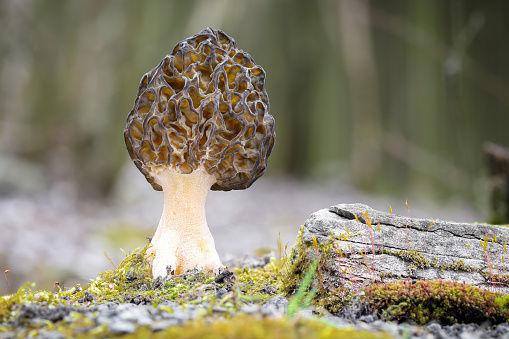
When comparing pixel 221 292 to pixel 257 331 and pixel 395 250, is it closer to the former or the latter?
pixel 257 331

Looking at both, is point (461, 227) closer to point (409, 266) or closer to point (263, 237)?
point (409, 266)

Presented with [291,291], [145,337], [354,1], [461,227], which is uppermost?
[354,1]

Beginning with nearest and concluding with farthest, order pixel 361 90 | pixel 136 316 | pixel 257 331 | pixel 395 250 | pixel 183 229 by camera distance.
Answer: pixel 257 331
pixel 136 316
pixel 395 250
pixel 183 229
pixel 361 90

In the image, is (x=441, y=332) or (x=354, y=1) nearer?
(x=441, y=332)

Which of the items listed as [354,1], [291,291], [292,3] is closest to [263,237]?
[291,291]

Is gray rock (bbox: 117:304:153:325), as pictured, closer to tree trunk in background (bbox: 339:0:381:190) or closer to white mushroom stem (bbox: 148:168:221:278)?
white mushroom stem (bbox: 148:168:221:278)

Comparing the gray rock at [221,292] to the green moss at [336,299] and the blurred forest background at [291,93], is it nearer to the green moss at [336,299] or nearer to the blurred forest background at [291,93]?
the green moss at [336,299]

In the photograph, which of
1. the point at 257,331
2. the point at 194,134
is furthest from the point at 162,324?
the point at 194,134

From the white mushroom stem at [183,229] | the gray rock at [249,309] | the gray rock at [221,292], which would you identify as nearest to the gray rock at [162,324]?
the gray rock at [249,309]
